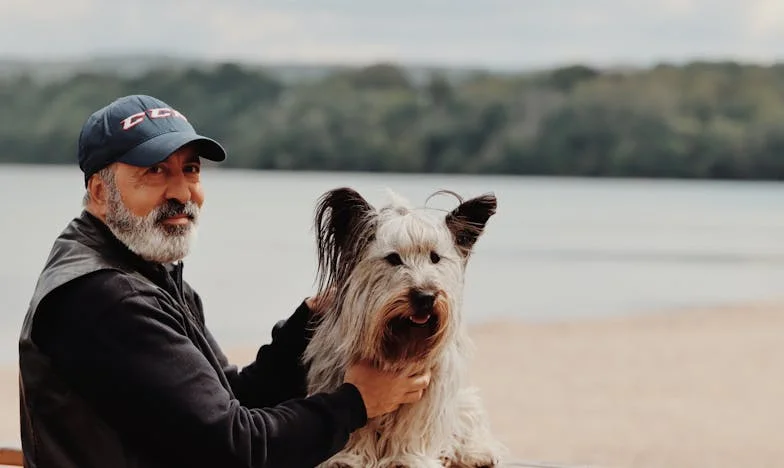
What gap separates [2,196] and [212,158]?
6021 cm

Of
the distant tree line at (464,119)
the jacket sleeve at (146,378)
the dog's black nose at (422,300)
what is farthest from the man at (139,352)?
the distant tree line at (464,119)

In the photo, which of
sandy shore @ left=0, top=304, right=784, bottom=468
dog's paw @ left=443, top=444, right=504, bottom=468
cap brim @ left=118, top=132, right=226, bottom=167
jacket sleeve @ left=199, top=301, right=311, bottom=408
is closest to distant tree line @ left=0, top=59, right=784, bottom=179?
sandy shore @ left=0, top=304, right=784, bottom=468

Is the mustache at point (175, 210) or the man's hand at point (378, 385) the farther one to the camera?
the man's hand at point (378, 385)

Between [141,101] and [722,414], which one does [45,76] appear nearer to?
[722,414]

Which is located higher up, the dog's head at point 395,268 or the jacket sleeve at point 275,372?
the dog's head at point 395,268

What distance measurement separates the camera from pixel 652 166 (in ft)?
174

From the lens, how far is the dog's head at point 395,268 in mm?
2582

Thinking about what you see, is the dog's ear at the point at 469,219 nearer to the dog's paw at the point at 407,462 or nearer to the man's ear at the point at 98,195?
the dog's paw at the point at 407,462

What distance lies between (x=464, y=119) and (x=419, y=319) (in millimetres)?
48577

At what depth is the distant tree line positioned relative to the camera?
44.2m

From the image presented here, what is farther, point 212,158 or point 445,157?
point 445,157

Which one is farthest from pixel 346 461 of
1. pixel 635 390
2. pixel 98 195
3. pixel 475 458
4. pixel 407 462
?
pixel 635 390

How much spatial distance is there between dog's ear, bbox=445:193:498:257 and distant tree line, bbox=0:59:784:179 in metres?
38.9

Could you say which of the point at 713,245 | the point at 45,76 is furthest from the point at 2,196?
the point at 713,245
